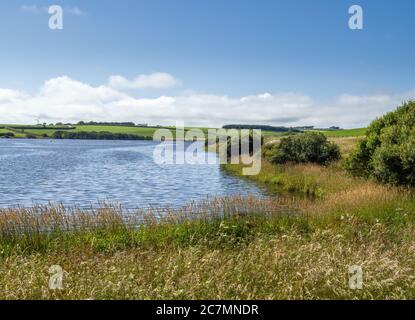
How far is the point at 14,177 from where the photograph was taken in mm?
43312

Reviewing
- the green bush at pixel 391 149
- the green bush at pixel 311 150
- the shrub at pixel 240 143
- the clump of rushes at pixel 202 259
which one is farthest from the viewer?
the shrub at pixel 240 143

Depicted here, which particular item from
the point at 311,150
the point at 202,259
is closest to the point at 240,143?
the point at 311,150

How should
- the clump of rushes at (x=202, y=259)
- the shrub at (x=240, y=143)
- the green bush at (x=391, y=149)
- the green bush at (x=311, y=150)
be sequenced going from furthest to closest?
1. the shrub at (x=240, y=143)
2. the green bush at (x=311, y=150)
3. the green bush at (x=391, y=149)
4. the clump of rushes at (x=202, y=259)

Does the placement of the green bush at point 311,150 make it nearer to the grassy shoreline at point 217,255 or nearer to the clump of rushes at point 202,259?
the grassy shoreline at point 217,255

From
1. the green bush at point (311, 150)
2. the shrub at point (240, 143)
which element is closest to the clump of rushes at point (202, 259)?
the green bush at point (311, 150)

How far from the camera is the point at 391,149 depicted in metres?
23.0

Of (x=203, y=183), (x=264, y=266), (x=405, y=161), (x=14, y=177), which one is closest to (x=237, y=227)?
(x=264, y=266)

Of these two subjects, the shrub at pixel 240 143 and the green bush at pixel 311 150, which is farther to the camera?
the shrub at pixel 240 143

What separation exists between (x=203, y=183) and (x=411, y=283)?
109 ft

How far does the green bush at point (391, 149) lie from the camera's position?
22500mm

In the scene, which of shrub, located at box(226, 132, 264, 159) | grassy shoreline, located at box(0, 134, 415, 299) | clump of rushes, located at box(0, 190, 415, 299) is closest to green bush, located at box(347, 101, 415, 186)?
grassy shoreline, located at box(0, 134, 415, 299)

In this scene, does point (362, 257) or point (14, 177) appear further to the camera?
point (14, 177)

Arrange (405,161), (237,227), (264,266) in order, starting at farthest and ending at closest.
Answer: (405,161) < (237,227) < (264,266)
